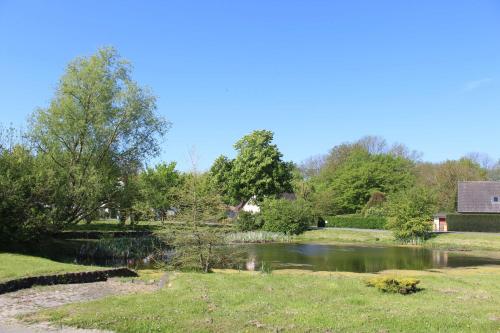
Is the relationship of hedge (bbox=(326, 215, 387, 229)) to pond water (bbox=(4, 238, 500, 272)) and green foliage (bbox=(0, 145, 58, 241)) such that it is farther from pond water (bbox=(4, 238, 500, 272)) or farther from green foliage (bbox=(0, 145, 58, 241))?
green foliage (bbox=(0, 145, 58, 241))

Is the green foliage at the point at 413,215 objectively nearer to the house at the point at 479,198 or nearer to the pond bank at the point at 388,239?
the pond bank at the point at 388,239

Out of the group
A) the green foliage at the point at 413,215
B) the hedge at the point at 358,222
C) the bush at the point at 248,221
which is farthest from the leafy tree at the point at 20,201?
the hedge at the point at 358,222

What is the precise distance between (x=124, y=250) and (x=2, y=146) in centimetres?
989

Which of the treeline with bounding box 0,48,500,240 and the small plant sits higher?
the treeline with bounding box 0,48,500,240

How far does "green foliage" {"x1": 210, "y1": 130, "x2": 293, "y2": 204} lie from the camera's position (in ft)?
205

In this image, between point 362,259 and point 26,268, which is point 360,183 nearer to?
point 362,259

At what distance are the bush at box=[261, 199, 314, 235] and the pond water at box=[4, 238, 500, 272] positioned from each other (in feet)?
45.7

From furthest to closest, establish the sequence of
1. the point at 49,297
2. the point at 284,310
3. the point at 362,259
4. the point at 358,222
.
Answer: the point at 358,222, the point at 362,259, the point at 49,297, the point at 284,310

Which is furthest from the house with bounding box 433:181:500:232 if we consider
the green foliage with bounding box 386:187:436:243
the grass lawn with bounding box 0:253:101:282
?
the grass lawn with bounding box 0:253:101:282

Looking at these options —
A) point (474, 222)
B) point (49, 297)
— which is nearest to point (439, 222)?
point (474, 222)

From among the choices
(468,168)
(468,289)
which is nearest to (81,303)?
(468,289)

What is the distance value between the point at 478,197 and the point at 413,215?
1242 centimetres

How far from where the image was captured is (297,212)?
5019 cm

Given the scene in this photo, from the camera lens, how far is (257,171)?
203 feet
